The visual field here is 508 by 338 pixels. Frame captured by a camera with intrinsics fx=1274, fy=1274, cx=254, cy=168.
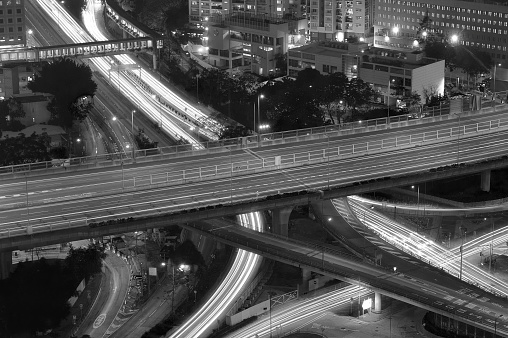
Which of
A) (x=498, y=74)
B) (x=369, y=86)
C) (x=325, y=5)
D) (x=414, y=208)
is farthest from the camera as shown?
(x=325, y=5)

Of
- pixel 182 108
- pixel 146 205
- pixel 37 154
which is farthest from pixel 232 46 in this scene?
pixel 146 205

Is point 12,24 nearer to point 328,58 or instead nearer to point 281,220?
point 328,58

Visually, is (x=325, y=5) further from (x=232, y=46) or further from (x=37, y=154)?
(x=37, y=154)

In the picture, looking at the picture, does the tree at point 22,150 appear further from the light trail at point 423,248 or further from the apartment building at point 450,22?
the apartment building at point 450,22

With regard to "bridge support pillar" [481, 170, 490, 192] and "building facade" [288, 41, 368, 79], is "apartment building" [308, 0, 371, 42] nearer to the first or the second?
"building facade" [288, 41, 368, 79]

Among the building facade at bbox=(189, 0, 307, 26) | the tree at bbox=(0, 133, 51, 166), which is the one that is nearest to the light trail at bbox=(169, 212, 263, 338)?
the tree at bbox=(0, 133, 51, 166)

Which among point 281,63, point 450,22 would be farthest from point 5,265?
point 450,22
